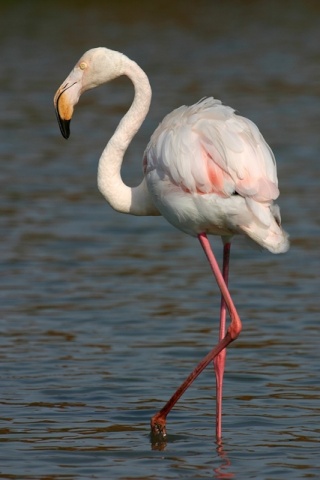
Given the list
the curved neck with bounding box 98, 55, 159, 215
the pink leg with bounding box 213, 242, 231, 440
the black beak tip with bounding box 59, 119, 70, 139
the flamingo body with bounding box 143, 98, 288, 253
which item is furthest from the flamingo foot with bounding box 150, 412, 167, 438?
the black beak tip with bounding box 59, 119, 70, 139

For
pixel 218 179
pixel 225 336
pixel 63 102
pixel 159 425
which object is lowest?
pixel 159 425

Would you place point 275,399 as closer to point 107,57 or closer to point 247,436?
point 247,436

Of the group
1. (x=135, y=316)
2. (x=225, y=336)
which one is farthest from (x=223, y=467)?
(x=135, y=316)

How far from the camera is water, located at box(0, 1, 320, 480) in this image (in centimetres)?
638

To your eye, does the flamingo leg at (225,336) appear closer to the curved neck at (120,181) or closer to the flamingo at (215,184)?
the flamingo at (215,184)

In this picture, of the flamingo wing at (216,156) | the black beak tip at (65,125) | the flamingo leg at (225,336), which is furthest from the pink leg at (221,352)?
the black beak tip at (65,125)

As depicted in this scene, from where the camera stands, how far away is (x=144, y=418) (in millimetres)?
6914

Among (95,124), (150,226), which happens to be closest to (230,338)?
(150,226)

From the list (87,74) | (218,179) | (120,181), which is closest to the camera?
(218,179)

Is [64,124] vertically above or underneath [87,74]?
underneath

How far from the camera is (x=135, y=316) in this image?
895 cm

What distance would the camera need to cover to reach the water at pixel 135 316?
6.38 m

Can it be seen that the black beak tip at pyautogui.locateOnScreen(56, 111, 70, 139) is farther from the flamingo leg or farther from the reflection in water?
the reflection in water

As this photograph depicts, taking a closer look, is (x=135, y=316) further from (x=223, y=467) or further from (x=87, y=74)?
(x=223, y=467)
